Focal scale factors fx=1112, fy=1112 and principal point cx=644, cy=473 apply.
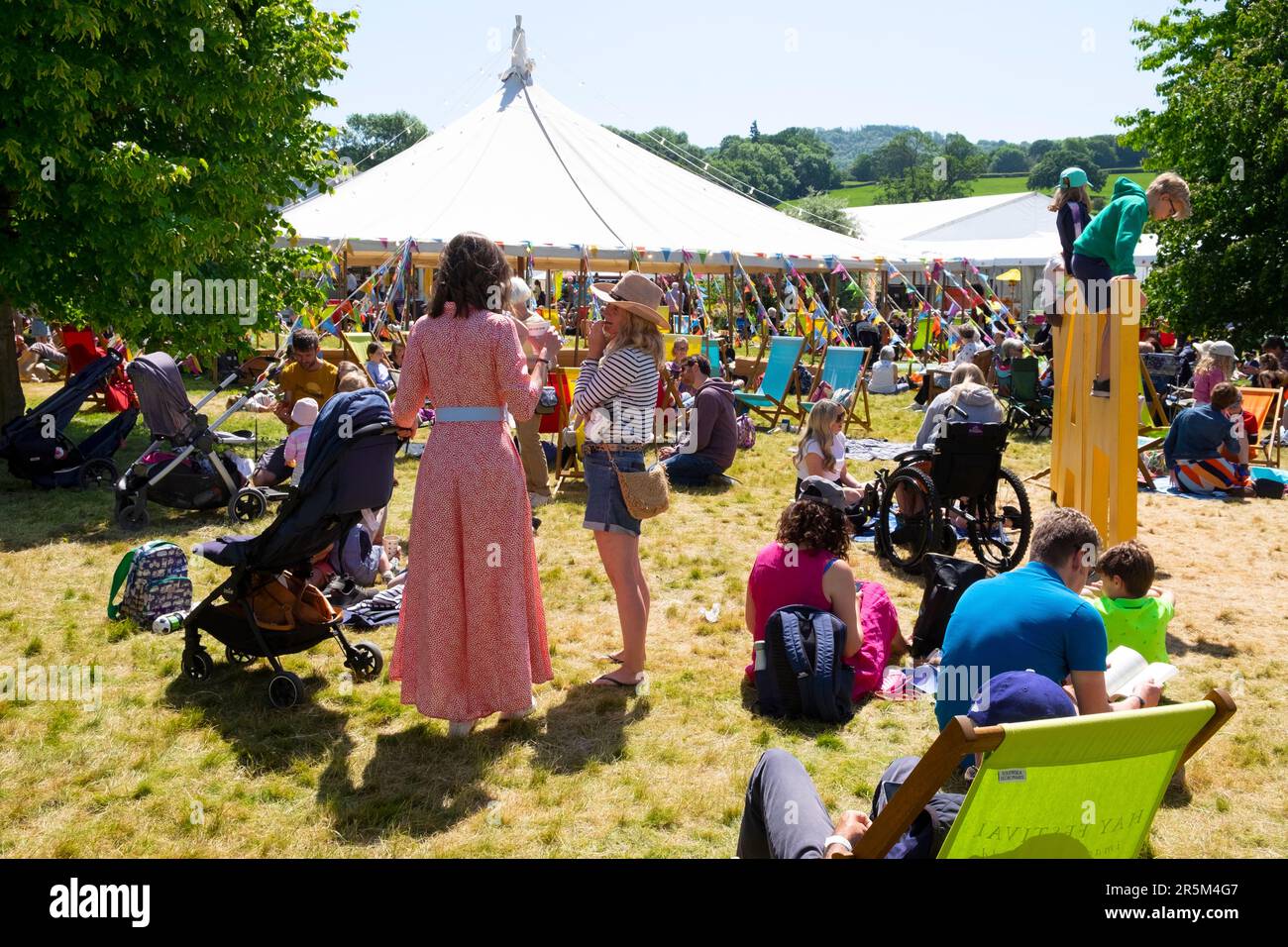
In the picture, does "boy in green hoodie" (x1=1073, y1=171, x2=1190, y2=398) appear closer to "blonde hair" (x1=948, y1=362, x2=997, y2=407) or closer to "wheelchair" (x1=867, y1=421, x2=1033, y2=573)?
"wheelchair" (x1=867, y1=421, x2=1033, y2=573)

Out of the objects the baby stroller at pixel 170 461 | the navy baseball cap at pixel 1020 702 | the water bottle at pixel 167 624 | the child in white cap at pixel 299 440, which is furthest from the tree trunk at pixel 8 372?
the navy baseball cap at pixel 1020 702

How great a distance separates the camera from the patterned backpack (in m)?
5.90

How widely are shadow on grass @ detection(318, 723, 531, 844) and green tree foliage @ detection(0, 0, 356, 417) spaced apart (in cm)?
653

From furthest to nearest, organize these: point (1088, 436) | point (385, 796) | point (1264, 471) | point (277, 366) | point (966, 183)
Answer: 1. point (966, 183)
2. point (277, 366)
3. point (1264, 471)
4. point (1088, 436)
5. point (385, 796)

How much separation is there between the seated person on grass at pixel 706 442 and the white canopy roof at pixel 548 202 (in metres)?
6.87

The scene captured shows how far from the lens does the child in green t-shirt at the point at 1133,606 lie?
4469mm

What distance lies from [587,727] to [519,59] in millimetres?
18389

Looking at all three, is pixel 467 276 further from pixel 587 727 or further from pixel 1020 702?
pixel 1020 702

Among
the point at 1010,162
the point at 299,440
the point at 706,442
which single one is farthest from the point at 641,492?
the point at 1010,162

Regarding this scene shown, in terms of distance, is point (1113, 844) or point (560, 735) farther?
point (560, 735)
